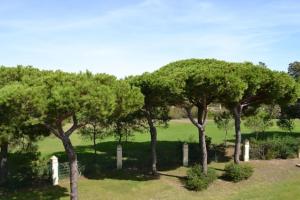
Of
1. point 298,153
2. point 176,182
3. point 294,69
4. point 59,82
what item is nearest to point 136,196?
point 176,182

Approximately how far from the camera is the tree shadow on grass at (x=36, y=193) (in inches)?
839

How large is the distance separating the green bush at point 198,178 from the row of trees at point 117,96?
425 millimetres

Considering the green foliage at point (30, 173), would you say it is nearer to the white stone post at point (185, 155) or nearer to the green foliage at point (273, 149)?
the white stone post at point (185, 155)

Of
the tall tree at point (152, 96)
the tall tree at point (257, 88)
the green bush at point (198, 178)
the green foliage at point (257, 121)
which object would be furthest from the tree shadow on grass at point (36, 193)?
the green foliage at point (257, 121)

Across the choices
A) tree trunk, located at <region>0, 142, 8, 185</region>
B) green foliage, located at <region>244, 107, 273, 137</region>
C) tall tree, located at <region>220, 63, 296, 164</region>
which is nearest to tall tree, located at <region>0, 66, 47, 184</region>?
tree trunk, located at <region>0, 142, 8, 185</region>

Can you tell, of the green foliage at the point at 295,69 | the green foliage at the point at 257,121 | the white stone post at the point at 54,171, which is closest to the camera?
the white stone post at the point at 54,171

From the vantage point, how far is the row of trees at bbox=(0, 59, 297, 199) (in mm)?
17922

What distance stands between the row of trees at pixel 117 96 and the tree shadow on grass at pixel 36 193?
1.36 metres

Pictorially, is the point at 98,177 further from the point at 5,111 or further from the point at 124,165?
the point at 5,111

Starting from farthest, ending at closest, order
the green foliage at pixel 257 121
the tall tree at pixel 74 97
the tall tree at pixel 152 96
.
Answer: the green foliage at pixel 257 121
the tall tree at pixel 152 96
the tall tree at pixel 74 97

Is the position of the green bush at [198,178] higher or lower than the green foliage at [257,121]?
lower

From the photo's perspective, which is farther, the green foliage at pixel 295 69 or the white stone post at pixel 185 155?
the green foliage at pixel 295 69

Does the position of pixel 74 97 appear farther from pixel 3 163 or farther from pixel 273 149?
pixel 273 149

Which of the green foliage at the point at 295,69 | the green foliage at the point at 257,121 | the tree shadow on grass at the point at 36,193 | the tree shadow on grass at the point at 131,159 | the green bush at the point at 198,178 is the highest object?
the green foliage at the point at 295,69
